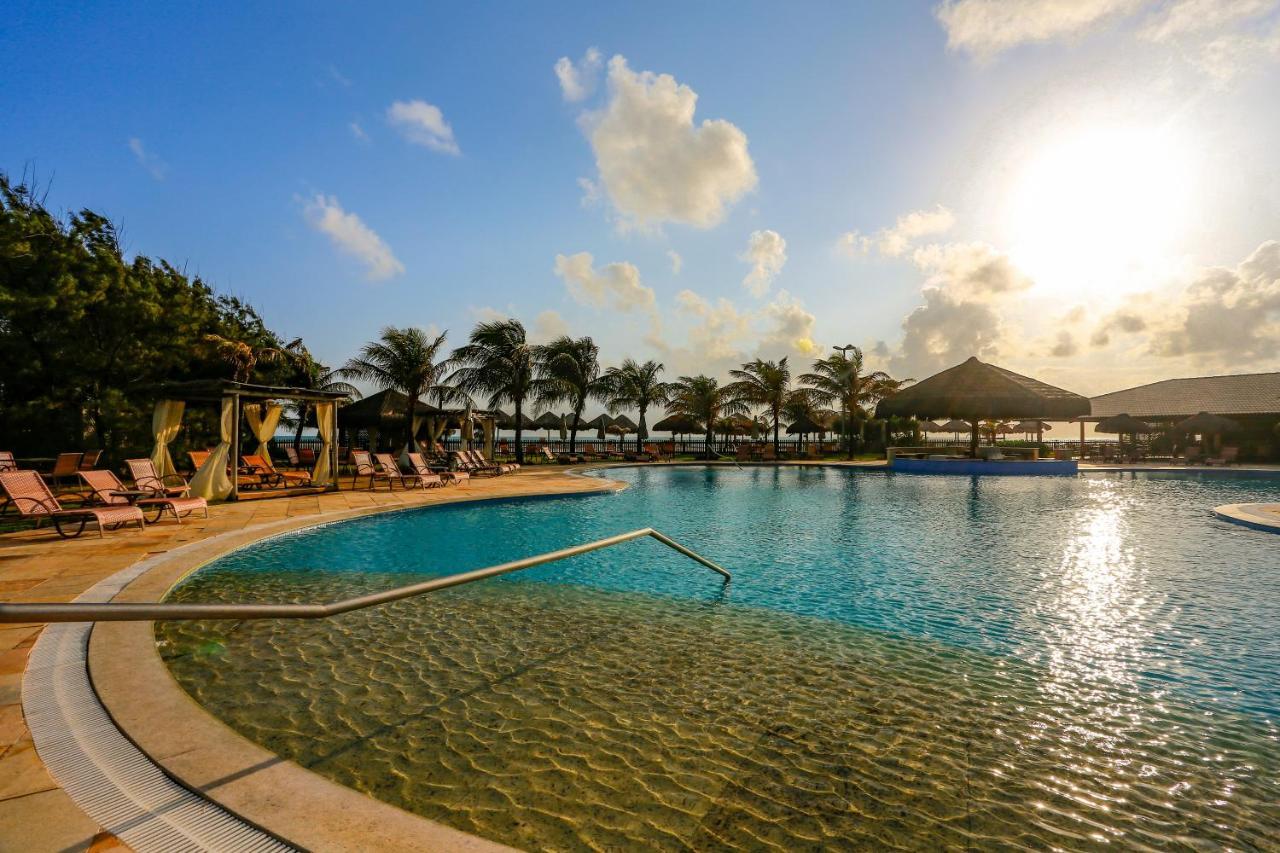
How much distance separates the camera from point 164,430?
1205 centimetres

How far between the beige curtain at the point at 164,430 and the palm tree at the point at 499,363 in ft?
50.3

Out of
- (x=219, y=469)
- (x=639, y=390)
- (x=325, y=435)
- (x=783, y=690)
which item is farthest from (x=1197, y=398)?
(x=219, y=469)

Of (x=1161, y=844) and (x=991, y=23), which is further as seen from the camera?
(x=991, y=23)

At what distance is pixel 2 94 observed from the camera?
10938 mm

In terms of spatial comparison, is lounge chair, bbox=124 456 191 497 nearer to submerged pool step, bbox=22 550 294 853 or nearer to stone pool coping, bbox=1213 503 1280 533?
submerged pool step, bbox=22 550 294 853

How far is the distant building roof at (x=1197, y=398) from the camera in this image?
2919 cm

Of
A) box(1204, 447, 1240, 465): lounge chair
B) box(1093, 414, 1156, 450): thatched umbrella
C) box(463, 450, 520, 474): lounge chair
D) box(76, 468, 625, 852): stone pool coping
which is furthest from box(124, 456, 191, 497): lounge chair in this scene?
box(1093, 414, 1156, 450): thatched umbrella

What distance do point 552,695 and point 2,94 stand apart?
16.1 metres

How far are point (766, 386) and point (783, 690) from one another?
2998cm

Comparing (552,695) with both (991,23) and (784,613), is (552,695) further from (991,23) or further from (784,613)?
(991,23)

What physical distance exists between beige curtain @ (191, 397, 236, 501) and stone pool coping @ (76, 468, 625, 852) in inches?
358

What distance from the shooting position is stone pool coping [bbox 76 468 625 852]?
89.5 inches

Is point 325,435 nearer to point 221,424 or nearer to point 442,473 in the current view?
point 221,424

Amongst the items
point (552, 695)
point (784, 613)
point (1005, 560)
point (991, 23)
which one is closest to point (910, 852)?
point (552, 695)
